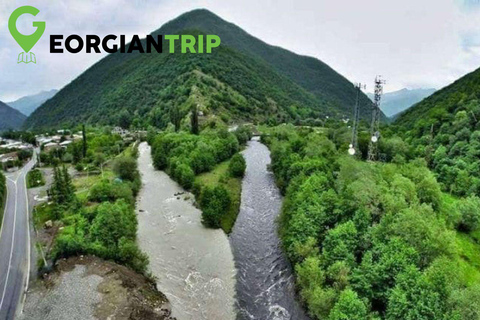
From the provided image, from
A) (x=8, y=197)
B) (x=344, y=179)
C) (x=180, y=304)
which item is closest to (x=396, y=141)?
(x=344, y=179)

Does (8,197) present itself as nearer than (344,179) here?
No

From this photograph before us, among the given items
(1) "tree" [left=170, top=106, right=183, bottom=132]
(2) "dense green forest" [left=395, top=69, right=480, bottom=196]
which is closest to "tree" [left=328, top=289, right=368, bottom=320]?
(2) "dense green forest" [left=395, top=69, right=480, bottom=196]

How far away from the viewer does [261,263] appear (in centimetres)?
5041

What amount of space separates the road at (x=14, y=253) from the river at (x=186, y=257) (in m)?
15.7

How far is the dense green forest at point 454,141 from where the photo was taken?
70562mm

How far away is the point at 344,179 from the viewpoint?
55.5m

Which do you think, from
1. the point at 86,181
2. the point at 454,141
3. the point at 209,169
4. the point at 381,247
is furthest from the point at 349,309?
the point at 454,141

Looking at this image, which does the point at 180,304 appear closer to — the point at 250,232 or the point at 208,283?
the point at 208,283

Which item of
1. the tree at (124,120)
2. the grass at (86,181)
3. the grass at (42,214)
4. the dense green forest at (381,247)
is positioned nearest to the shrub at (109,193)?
the grass at (86,181)

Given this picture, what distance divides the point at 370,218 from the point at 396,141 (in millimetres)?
46375

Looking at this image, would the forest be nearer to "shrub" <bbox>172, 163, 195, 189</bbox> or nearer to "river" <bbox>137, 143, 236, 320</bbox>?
"river" <bbox>137, 143, 236, 320</bbox>

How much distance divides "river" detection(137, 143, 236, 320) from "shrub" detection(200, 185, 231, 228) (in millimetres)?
1587

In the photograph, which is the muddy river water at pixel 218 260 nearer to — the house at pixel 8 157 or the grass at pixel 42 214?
the grass at pixel 42 214

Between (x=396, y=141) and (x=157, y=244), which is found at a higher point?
(x=396, y=141)
